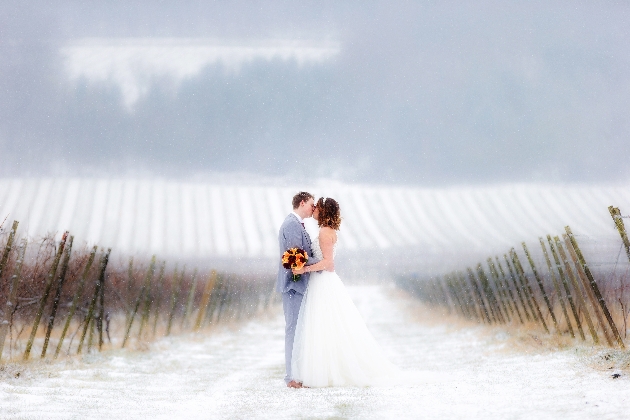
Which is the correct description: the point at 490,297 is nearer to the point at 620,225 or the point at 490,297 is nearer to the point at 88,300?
the point at 88,300

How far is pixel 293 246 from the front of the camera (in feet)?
25.7

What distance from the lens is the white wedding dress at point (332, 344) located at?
7.68m

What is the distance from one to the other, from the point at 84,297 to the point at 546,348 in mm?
8437

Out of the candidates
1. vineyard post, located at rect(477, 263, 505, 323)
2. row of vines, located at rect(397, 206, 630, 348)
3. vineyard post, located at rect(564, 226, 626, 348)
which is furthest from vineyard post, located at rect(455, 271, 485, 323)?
vineyard post, located at rect(564, 226, 626, 348)

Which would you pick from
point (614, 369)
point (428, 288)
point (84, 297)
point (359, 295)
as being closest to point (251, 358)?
point (84, 297)

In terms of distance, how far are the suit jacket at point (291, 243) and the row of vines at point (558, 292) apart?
349 cm

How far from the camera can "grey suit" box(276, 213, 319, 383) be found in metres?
7.86

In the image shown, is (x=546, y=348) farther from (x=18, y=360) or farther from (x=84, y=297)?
(x=84, y=297)

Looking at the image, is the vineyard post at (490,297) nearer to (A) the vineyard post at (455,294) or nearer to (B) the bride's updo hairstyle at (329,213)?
(A) the vineyard post at (455,294)

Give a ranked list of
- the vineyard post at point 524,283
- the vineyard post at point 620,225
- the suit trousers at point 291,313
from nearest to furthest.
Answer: the suit trousers at point 291,313 < the vineyard post at point 620,225 < the vineyard post at point 524,283

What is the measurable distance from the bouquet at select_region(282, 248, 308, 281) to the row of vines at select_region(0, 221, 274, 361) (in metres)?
3.53

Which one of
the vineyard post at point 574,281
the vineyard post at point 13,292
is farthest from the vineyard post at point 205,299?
the vineyard post at point 574,281

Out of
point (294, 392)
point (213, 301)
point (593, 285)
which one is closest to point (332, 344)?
point (294, 392)

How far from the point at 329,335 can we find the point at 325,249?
90 cm
